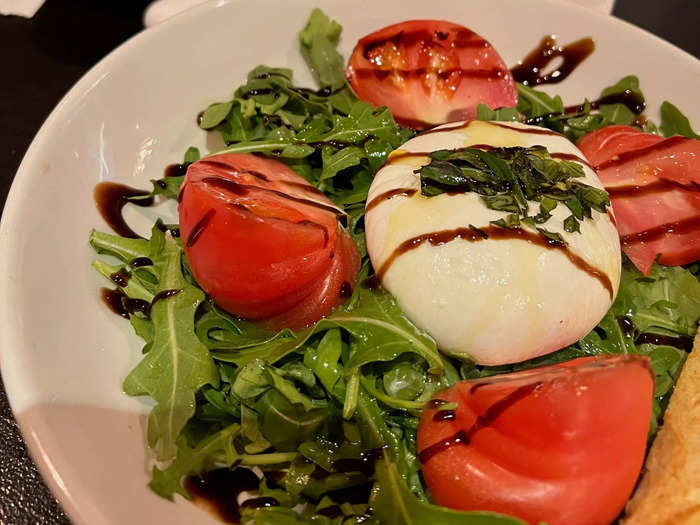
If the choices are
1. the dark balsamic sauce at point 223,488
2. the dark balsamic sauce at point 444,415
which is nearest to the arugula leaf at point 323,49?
the dark balsamic sauce at point 444,415

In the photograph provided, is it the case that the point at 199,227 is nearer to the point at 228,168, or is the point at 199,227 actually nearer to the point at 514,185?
the point at 228,168

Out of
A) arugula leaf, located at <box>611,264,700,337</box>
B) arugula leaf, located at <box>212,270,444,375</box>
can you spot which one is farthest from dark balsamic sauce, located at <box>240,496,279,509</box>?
arugula leaf, located at <box>611,264,700,337</box>

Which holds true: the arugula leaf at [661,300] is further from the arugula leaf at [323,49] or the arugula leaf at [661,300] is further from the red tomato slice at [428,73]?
the arugula leaf at [323,49]

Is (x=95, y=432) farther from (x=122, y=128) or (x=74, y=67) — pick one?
(x=74, y=67)

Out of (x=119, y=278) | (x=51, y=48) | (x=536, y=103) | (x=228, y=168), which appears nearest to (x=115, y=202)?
(x=119, y=278)

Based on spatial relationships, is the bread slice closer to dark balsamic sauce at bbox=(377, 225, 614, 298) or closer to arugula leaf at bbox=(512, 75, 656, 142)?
dark balsamic sauce at bbox=(377, 225, 614, 298)
